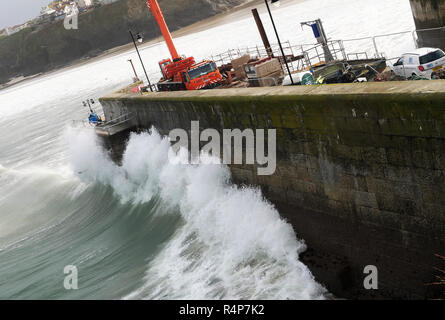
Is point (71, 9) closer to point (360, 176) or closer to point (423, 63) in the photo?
point (423, 63)

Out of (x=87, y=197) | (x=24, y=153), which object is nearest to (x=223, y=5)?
(x=24, y=153)

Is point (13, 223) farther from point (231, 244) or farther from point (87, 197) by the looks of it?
point (231, 244)

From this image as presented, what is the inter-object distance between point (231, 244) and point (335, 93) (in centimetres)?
545

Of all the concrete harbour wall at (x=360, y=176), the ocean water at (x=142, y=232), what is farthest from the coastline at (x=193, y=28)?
the concrete harbour wall at (x=360, y=176)

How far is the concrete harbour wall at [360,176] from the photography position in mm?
9367

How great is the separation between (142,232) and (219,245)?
4.17 meters

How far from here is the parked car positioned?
15656 mm

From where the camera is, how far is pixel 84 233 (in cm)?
1912

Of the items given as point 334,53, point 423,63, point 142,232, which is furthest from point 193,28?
point 423,63

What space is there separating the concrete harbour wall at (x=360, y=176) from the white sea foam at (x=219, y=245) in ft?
1.74

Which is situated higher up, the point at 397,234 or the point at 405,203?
the point at 405,203

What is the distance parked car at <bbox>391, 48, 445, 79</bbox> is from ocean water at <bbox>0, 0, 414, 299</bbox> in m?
Result: 6.54

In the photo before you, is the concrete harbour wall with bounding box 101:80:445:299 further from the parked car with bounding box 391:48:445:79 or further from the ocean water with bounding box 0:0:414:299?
the parked car with bounding box 391:48:445:79

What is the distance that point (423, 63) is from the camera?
15898 millimetres
